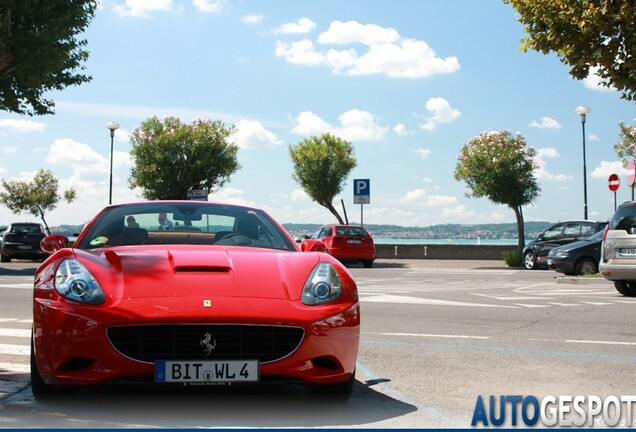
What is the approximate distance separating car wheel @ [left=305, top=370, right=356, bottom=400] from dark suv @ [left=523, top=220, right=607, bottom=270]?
23389 millimetres

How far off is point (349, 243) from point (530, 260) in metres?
6.40

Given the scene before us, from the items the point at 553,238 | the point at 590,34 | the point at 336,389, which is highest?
the point at 590,34

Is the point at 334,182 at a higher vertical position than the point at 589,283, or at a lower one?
higher

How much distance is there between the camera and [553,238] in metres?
28.6

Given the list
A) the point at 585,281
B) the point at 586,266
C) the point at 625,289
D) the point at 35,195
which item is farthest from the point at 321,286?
the point at 35,195

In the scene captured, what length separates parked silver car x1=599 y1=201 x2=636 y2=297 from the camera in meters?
14.2

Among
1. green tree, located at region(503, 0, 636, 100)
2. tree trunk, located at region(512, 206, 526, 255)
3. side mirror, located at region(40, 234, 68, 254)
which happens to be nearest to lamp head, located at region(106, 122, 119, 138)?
tree trunk, located at region(512, 206, 526, 255)

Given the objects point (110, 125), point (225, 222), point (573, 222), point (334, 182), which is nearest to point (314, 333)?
point (225, 222)

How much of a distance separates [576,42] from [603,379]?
1103cm

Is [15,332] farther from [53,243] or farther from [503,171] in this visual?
[503,171]

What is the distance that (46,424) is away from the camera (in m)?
4.59

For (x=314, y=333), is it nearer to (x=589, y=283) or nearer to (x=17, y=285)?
(x=17, y=285)

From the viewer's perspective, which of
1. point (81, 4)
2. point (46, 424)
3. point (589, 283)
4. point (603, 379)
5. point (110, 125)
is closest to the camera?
point (46, 424)

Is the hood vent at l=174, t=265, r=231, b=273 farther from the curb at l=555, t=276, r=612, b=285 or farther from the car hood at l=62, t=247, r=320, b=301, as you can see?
the curb at l=555, t=276, r=612, b=285
